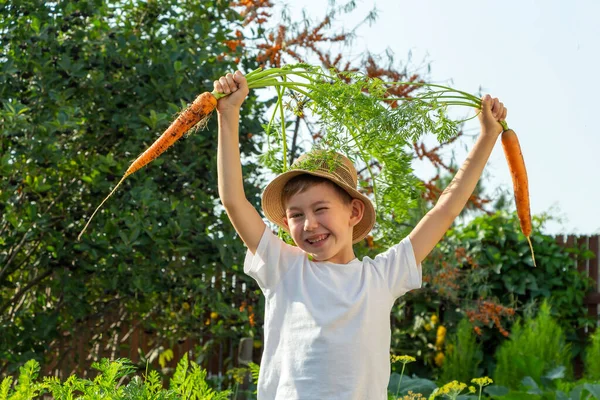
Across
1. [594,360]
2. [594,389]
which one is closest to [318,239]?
[594,389]

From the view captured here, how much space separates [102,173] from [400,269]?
277 centimetres

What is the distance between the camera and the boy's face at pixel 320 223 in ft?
6.72

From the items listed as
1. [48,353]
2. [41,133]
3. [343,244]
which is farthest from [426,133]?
[48,353]

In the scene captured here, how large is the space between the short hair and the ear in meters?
0.02

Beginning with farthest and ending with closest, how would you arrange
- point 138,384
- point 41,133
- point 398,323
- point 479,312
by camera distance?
point 398,323 < point 479,312 < point 41,133 < point 138,384

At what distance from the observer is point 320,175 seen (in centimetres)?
210

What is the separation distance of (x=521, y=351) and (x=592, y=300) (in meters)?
1.93

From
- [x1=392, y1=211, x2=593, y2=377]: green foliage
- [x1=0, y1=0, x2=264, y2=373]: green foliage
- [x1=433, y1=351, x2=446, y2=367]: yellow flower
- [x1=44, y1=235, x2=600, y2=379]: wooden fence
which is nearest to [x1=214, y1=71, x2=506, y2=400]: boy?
[x1=0, y1=0, x2=264, y2=373]: green foliage

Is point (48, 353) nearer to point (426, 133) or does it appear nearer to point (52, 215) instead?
point (52, 215)

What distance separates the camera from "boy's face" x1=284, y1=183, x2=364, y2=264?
80.7 inches

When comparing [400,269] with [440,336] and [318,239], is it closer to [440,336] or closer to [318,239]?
[318,239]

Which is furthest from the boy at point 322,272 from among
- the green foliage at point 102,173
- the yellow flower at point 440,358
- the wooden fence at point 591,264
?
the wooden fence at point 591,264

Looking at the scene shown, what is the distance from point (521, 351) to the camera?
5.79 metres

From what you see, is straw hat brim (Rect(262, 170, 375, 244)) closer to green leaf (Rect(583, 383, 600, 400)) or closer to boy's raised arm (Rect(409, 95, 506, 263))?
boy's raised arm (Rect(409, 95, 506, 263))
